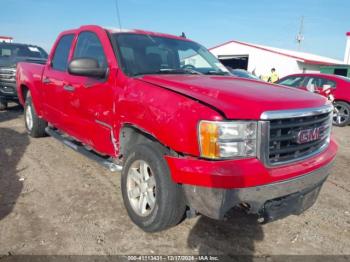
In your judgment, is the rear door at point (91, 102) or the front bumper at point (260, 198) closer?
the front bumper at point (260, 198)

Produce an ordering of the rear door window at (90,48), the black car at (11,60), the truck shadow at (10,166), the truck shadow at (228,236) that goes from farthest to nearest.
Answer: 1. the black car at (11,60)
2. the rear door window at (90,48)
3. the truck shadow at (10,166)
4. the truck shadow at (228,236)

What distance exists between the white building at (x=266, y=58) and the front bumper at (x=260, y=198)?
25930mm

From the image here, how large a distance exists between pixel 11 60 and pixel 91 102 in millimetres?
6972

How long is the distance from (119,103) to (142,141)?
1.52 ft

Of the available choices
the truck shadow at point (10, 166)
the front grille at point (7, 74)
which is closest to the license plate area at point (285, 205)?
the truck shadow at point (10, 166)

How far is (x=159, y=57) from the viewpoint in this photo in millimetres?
3744

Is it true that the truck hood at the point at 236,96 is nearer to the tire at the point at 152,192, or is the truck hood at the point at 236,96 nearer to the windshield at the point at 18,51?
the tire at the point at 152,192

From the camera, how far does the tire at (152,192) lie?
269cm

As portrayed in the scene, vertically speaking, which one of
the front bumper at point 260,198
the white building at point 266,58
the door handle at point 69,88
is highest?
the door handle at point 69,88

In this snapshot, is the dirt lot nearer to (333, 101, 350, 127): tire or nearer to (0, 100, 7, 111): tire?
(0, 100, 7, 111): tire

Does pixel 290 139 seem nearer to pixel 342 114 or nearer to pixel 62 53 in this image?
pixel 62 53

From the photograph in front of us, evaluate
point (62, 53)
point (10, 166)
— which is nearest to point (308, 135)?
point (62, 53)

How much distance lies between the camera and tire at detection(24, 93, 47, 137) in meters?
5.97

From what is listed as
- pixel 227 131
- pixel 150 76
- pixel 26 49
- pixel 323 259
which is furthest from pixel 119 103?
pixel 26 49
